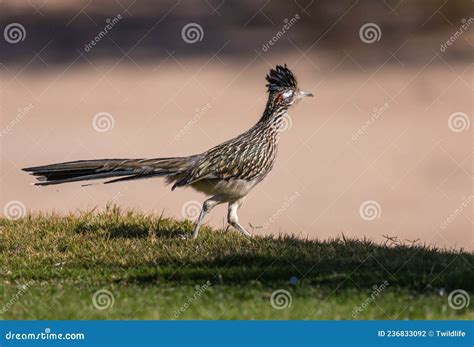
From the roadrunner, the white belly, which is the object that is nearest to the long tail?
the roadrunner

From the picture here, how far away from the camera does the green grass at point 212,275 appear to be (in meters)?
7.94

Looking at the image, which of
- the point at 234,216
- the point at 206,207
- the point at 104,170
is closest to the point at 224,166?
the point at 206,207

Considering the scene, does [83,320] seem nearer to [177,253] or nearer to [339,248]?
[177,253]

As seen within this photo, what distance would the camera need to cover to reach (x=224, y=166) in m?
10.3

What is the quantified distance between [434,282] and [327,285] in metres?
0.91

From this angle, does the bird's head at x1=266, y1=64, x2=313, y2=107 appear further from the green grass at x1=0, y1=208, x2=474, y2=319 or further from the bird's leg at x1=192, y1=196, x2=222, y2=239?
the green grass at x1=0, y1=208, x2=474, y2=319

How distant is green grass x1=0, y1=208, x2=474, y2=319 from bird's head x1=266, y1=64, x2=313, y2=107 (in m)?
1.49

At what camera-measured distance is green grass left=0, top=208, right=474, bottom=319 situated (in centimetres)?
794

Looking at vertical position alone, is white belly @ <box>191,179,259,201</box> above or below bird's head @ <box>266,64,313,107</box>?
below

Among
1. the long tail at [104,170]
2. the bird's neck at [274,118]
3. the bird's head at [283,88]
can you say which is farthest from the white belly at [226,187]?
the bird's head at [283,88]

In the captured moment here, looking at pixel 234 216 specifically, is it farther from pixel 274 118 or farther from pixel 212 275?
pixel 212 275

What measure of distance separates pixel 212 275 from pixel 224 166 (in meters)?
1.63

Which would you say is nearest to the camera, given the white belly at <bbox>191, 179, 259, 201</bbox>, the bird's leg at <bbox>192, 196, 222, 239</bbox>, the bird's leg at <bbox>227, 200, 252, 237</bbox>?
the white belly at <bbox>191, 179, 259, 201</bbox>

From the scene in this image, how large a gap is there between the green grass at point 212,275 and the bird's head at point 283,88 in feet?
4.88
